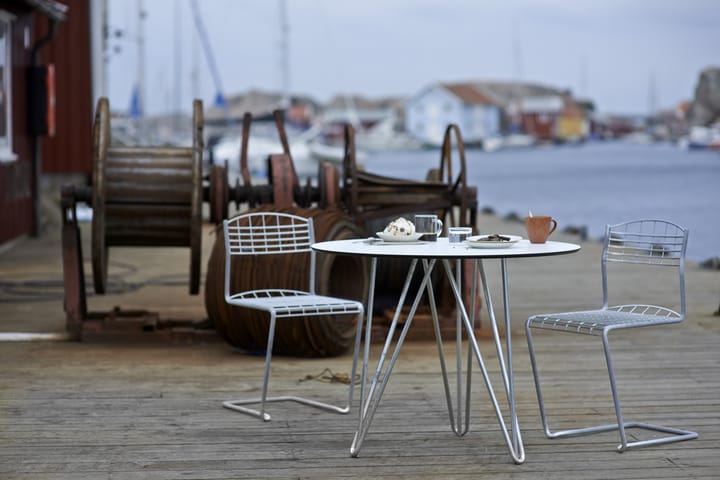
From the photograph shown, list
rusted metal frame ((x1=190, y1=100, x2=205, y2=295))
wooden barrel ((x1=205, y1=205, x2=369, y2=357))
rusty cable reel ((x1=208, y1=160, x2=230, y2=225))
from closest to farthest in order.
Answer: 1. wooden barrel ((x1=205, y1=205, x2=369, y2=357))
2. rusted metal frame ((x1=190, y1=100, x2=205, y2=295))
3. rusty cable reel ((x1=208, y1=160, x2=230, y2=225))

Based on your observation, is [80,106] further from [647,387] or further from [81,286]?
[647,387]

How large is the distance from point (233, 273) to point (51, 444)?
2.32m

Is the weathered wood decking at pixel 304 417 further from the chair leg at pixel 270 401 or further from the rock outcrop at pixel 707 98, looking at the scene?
the rock outcrop at pixel 707 98

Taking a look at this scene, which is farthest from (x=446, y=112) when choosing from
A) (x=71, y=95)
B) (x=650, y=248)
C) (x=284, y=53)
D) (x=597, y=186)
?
(x=650, y=248)

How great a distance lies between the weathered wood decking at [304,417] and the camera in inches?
183

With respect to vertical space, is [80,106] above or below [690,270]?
above

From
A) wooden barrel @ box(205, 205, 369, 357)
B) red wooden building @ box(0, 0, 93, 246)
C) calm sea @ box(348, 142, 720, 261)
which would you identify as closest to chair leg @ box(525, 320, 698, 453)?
wooden barrel @ box(205, 205, 369, 357)

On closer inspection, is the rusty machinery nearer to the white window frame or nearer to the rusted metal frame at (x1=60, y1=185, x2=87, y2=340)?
the rusted metal frame at (x1=60, y1=185, x2=87, y2=340)

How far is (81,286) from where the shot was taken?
780 centimetres

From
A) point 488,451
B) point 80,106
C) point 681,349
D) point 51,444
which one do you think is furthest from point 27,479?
point 80,106

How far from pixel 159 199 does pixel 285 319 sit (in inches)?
53.9

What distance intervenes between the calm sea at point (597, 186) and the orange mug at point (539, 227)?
10584 mm

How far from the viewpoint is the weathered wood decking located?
466cm

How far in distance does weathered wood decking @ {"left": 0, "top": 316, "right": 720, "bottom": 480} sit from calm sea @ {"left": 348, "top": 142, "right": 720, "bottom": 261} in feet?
29.9
